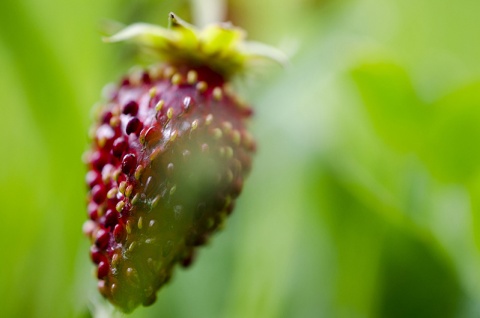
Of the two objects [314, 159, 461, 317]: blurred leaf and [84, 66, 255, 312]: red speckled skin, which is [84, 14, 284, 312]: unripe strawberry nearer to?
[84, 66, 255, 312]: red speckled skin

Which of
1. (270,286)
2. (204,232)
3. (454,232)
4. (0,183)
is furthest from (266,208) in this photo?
(204,232)

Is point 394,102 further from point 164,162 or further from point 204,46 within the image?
point 164,162

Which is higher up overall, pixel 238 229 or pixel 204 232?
pixel 238 229

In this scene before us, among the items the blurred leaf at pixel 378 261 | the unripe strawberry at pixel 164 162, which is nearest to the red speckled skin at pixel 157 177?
the unripe strawberry at pixel 164 162

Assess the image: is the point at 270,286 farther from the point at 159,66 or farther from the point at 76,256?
the point at 159,66

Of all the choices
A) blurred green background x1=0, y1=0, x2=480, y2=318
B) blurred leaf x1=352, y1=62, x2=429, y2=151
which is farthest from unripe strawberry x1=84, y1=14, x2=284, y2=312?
blurred leaf x1=352, y1=62, x2=429, y2=151

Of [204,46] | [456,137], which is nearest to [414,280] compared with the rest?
[456,137]
